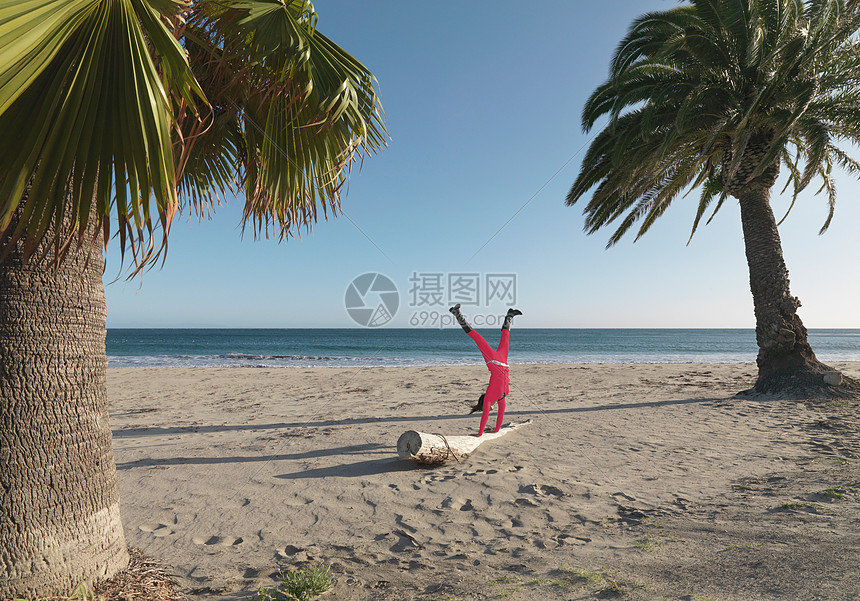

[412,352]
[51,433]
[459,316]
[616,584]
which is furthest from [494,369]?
[412,352]

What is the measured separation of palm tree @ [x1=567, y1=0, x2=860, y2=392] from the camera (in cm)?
897

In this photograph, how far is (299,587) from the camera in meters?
2.90

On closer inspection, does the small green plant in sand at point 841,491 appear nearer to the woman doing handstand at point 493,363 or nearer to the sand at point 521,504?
the sand at point 521,504

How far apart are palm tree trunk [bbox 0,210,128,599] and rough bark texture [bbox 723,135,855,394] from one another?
12128 mm

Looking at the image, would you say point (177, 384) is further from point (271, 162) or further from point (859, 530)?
point (859, 530)

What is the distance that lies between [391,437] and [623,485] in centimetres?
378

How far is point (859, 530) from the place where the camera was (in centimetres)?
353

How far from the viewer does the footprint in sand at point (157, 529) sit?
13.1 feet

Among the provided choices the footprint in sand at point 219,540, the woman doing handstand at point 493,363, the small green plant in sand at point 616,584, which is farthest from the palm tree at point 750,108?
the footprint in sand at point 219,540

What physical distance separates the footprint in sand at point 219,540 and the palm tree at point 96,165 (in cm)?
111

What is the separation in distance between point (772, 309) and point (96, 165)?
1243 centimetres

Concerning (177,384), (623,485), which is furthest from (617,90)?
(177,384)

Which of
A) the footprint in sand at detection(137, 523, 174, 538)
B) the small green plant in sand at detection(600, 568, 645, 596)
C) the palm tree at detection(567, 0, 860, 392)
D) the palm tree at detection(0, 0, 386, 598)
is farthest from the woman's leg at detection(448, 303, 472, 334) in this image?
the palm tree at detection(567, 0, 860, 392)

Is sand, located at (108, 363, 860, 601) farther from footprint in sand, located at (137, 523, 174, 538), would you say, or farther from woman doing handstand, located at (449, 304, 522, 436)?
woman doing handstand, located at (449, 304, 522, 436)
